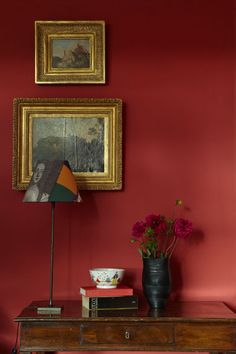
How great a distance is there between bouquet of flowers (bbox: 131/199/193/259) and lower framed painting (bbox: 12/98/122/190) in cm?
31

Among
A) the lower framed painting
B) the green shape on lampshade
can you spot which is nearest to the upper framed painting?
the lower framed painting

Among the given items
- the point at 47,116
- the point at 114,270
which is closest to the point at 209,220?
the point at 114,270

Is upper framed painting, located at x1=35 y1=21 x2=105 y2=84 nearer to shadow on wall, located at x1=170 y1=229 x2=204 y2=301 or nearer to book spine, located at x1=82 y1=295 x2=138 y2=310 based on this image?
shadow on wall, located at x1=170 y1=229 x2=204 y2=301

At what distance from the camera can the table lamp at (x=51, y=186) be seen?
2.84 m

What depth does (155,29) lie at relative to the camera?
3383 mm

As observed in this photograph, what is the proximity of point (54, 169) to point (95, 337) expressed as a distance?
0.90m

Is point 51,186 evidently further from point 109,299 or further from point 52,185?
point 109,299

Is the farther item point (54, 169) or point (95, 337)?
point (54, 169)

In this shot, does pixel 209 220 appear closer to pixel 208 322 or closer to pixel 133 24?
pixel 208 322

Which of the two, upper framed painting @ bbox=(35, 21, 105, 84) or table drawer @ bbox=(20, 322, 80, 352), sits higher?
upper framed painting @ bbox=(35, 21, 105, 84)

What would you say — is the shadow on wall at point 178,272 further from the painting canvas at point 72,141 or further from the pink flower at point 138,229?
the painting canvas at point 72,141

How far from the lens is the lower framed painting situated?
3.29m

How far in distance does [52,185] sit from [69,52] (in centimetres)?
95

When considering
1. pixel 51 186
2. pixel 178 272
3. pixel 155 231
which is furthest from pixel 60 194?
pixel 178 272
